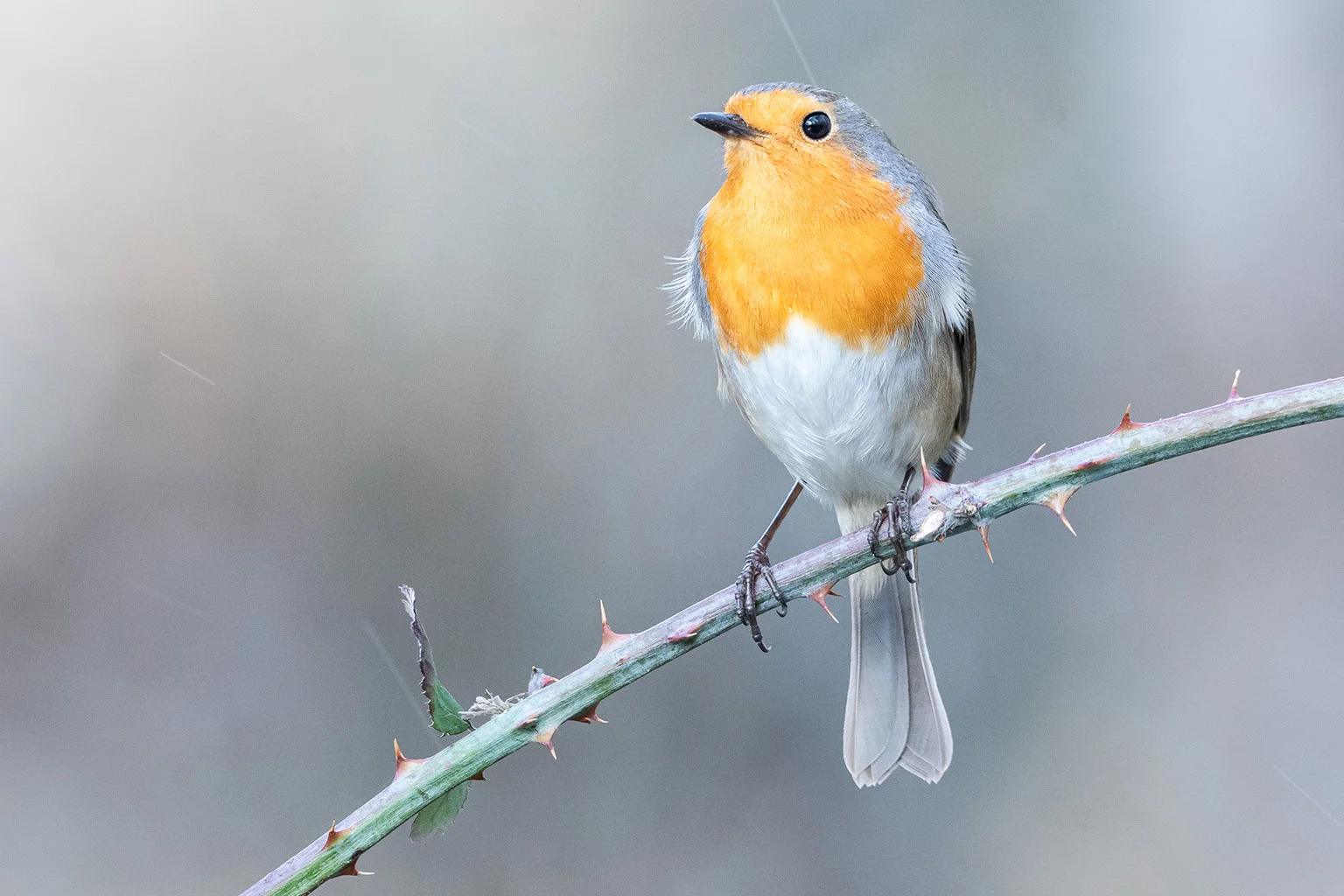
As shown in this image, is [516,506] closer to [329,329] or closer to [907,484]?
[329,329]

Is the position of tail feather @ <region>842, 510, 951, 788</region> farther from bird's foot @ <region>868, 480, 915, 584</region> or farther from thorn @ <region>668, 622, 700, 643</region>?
thorn @ <region>668, 622, 700, 643</region>

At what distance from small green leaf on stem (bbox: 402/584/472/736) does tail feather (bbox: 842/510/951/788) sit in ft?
3.87

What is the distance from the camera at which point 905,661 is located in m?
2.97

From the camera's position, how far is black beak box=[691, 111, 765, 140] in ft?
7.29

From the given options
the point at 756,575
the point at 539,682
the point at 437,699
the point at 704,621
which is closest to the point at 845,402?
the point at 756,575

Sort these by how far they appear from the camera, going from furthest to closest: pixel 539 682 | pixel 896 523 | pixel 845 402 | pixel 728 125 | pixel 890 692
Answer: pixel 890 692 → pixel 845 402 → pixel 896 523 → pixel 728 125 → pixel 539 682

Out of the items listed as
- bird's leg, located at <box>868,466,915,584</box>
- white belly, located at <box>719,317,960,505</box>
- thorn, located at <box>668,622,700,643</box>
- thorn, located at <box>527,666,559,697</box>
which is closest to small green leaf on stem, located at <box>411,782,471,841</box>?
thorn, located at <box>527,666,559,697</box>

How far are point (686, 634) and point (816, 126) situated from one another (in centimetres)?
123

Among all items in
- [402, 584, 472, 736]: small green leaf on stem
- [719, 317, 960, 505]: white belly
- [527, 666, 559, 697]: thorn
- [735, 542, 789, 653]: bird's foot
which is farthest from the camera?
[719, 317, 960, 505]: white belly

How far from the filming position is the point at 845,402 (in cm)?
266

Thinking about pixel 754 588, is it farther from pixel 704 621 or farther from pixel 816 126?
pixel 816 126

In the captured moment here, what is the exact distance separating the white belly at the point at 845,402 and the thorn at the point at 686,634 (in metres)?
0.90

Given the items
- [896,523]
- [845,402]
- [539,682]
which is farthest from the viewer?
[845,402]

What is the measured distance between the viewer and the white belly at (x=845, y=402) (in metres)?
2.53
